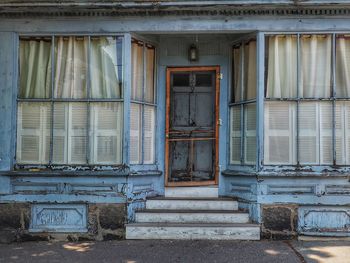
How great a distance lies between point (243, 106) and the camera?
7.88 metres

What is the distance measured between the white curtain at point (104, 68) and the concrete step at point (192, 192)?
2.08m

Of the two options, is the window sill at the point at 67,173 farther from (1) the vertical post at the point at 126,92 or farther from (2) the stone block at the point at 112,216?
(2) the stone block at the point at 112,216

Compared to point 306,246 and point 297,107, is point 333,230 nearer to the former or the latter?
point 306,246

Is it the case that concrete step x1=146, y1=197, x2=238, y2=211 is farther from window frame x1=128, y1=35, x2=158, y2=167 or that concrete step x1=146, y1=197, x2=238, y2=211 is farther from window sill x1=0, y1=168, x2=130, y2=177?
window sill x1=0, y1=168, x2=130, y2=177

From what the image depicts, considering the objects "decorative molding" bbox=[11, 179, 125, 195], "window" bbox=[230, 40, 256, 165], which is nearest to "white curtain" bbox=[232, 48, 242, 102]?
"window" bbox=[230, 40, 256, 165]

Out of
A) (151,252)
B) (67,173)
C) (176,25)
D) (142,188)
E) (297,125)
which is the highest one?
(176,25)

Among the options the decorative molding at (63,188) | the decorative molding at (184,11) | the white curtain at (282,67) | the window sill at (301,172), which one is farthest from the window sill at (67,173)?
the white curtain at (282,67)

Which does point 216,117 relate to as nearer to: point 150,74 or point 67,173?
point 150,74

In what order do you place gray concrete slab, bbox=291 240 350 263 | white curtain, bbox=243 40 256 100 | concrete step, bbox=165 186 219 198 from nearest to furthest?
gray concrete slab, bbox=291 240 350 263 → white curtain, bbox=243 40 256 100 → concrete step, bbox=165 186 219 198

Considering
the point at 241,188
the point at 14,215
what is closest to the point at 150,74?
the point at 241,188

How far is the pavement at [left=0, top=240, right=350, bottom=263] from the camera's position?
6.20 meters

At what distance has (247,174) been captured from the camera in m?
7.50

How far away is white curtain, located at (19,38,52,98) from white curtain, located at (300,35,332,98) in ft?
14.4

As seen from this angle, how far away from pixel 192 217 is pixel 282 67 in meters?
3.00
